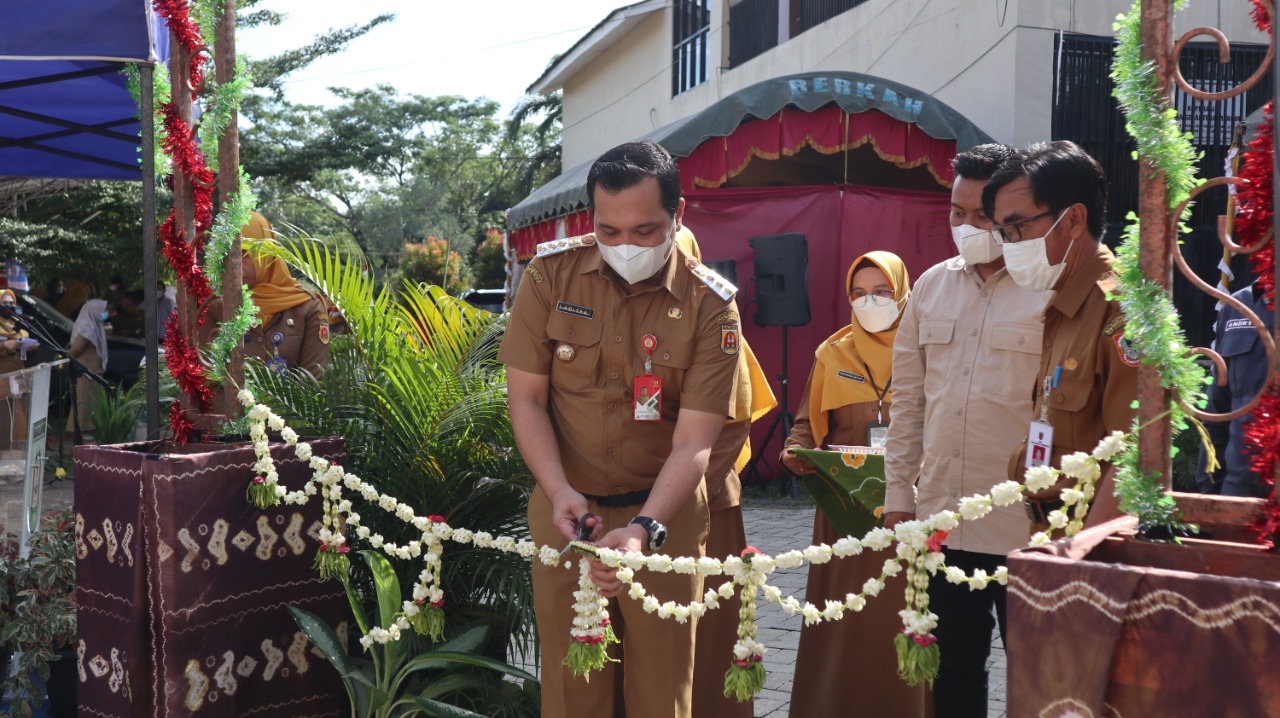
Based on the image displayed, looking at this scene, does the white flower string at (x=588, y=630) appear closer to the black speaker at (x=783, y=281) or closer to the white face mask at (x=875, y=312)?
the white face mask at (x=875, y=312)

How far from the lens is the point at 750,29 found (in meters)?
17.2

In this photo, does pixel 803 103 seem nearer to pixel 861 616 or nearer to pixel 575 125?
pixel 861 616

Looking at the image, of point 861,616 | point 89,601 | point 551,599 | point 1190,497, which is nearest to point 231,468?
point 89,601

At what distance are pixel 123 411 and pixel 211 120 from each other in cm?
631

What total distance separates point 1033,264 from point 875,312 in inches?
66.9

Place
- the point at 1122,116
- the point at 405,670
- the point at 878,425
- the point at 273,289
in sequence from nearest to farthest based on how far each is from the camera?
the point at 405,670, the point at 878,425, the point at 273,289, the point at 1122,116

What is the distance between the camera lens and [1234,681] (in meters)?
1.52

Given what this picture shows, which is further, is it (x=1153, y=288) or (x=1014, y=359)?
(x=1014, y=359)

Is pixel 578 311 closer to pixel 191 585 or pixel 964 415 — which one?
pixel 964 415

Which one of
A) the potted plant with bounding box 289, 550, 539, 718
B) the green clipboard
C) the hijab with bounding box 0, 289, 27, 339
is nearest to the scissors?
the potted plant with bounding box 289, 550, 539, 718

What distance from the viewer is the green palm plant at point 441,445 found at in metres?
4.11

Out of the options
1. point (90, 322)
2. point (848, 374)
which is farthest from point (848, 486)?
point (90, 322)

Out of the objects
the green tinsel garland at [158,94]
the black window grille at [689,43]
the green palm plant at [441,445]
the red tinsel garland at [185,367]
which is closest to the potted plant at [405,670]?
the green palm plant at [441,445]

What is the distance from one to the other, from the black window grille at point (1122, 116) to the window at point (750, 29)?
249 inches
